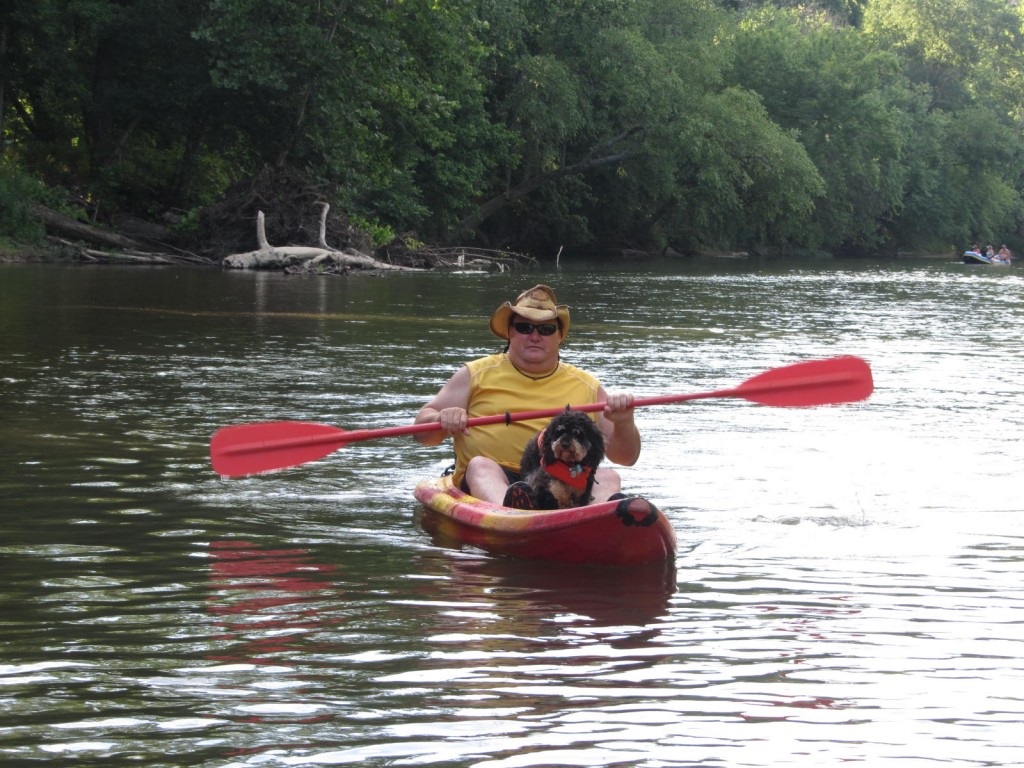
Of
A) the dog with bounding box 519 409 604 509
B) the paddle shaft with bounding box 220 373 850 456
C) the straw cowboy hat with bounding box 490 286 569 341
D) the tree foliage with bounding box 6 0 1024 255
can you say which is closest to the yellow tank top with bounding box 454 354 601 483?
the paddle shaft with bounding box 220 373 850 456

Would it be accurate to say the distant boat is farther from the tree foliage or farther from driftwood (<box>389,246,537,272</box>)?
driftwood (<box>389,246,537,272</box>)

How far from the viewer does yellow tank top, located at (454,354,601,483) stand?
6.99 meters

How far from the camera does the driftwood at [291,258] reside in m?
30.1

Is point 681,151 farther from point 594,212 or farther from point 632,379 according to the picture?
point 632,379

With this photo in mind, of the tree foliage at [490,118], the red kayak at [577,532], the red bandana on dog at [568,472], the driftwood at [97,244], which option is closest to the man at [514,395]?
the red kayak at [577,532]

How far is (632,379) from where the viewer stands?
12.4m

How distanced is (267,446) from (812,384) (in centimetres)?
272

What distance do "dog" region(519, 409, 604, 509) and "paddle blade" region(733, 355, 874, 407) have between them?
1.50 metres

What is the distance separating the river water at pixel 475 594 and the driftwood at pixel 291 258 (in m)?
17.3

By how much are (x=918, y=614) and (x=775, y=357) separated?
9.66 metres

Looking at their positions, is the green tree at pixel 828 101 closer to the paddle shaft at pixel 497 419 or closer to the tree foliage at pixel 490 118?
the tree foliage at pixel 490 118

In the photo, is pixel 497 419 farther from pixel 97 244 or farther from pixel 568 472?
pixel 97 244

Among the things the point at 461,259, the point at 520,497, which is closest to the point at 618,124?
the point at 461,259

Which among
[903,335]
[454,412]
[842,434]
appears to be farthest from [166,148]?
[454,412]
